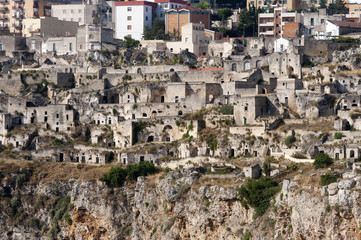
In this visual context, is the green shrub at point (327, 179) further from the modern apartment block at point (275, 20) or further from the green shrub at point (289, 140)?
the modern apartment block at point (275, 20)

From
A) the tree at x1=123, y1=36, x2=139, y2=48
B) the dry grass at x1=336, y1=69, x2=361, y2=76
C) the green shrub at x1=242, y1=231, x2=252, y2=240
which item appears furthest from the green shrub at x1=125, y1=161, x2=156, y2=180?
the tree at x1=123, y1=36, x2=139, y2=48

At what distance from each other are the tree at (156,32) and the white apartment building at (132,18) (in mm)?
1683

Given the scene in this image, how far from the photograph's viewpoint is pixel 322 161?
6575cm

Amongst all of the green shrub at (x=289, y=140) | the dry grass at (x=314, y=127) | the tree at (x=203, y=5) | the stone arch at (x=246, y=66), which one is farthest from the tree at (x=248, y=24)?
the green shrub at (x=289, y=140)

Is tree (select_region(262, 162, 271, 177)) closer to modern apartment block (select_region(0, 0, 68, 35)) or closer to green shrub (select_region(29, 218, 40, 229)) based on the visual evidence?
green shrub (select_region(29, 218, 40, 229))

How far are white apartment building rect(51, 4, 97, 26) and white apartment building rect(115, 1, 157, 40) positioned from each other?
4.54 metres

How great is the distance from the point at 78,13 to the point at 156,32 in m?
11.5

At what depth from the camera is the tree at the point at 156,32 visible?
319ft

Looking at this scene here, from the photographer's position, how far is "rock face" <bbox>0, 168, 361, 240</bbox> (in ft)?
192

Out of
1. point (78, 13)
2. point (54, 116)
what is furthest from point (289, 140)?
point (78, 13)

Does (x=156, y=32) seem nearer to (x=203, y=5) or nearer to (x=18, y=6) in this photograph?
(x=203, y=5)

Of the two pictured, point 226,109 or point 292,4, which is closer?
point 226,109

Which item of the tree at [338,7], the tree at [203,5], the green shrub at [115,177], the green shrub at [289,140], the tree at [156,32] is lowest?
the green shrub at [115,177]

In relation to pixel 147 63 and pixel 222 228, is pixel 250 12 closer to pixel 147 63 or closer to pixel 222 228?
pixel 147 63
